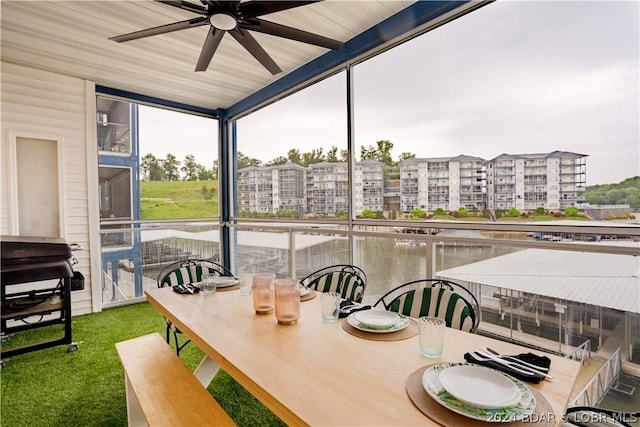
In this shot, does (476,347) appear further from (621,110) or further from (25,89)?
(25,89)

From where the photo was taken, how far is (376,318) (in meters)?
1.50

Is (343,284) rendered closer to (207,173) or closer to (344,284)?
(344,284)

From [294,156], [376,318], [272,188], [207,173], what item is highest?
[294,156]

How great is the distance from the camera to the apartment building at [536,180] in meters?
2.10

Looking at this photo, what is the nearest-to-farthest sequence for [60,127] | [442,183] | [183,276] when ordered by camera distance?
1. [183,276]
2. [442,183]
3. [60,127]

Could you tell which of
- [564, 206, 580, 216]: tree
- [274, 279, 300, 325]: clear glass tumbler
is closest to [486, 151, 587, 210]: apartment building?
[564, 206, 580, 216]: tree

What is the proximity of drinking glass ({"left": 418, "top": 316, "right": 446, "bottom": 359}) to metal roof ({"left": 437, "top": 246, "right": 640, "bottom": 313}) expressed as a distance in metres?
1.39

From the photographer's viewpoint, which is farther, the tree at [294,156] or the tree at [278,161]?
the tree at [278,161]

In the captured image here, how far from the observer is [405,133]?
9.77 ft

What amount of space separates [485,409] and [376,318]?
0.68 m

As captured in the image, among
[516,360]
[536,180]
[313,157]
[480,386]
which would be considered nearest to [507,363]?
[516,360]

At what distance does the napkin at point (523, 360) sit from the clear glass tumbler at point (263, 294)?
0.94 metres

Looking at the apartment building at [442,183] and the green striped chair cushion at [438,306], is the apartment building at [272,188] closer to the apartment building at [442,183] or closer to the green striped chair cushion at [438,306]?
the apartment building at [442,183]

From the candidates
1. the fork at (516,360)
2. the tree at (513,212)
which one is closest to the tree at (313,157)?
the tree at (513,212)
